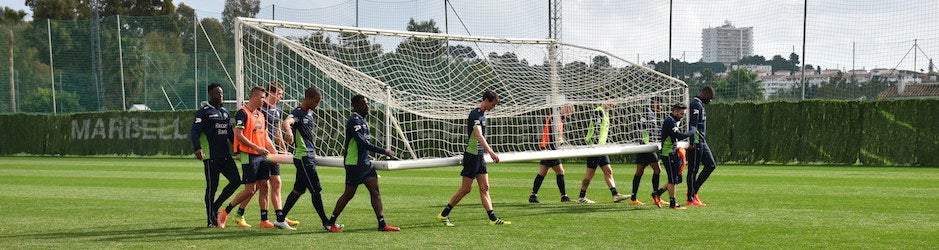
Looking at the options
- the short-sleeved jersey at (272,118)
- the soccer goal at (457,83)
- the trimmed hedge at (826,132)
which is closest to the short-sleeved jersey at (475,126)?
the soccer goal at (457,83)

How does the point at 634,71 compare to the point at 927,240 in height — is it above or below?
above

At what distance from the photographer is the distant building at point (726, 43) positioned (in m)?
31.4

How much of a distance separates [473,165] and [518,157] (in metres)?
1.64

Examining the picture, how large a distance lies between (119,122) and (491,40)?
87.1 feet

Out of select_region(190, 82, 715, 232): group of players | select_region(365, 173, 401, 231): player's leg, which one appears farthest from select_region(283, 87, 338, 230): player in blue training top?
select_region(365, 173, 401, 231): player's leg

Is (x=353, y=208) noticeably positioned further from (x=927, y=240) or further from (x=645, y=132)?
(x=927, y=240)

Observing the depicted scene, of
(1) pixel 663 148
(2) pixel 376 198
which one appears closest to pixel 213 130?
(2) pixel 376 198

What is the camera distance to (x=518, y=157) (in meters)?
14.1

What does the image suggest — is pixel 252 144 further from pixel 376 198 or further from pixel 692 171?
pixel 692 171

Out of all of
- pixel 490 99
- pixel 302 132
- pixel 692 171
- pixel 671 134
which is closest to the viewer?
pixel 302 132

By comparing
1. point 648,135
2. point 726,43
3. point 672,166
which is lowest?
point 672,166

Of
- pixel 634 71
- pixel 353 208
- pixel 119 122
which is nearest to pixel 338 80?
pixel 353 208

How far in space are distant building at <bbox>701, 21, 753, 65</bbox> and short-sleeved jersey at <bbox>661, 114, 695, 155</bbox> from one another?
1710 centimetres

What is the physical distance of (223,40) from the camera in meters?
41.8
